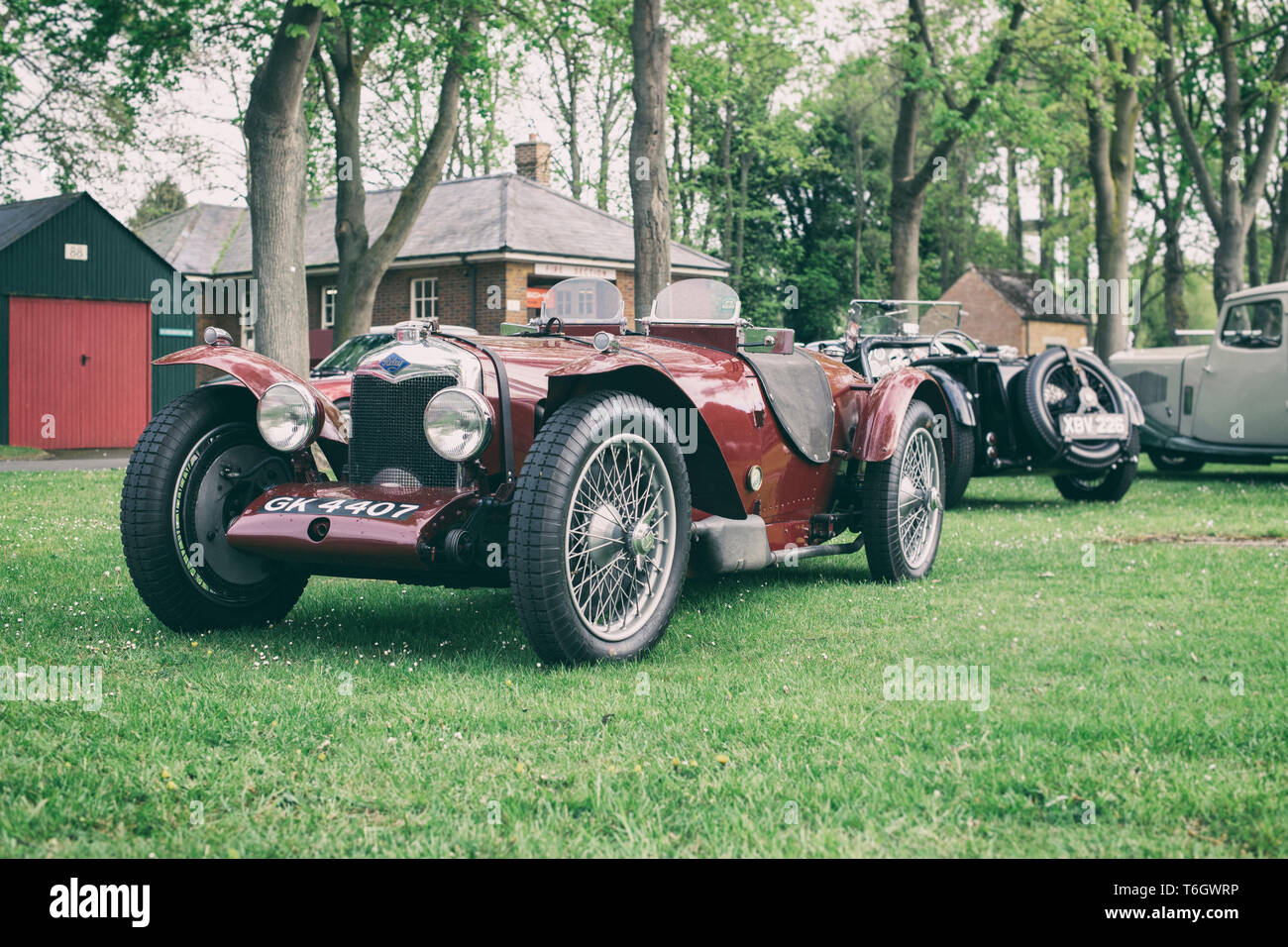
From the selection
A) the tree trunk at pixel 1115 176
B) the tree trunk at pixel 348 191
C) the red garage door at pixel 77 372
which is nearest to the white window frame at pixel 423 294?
the red garage door at pixel 77 372

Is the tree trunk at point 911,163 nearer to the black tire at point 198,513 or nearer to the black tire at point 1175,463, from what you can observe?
the black tire at point 1175,463

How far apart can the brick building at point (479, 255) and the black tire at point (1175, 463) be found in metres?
14.0

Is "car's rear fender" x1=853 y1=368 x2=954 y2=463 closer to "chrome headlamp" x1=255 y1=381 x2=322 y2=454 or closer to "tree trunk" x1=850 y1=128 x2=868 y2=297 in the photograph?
"chrome headlamp" x1=255 y1=381 x2=322 y2=454

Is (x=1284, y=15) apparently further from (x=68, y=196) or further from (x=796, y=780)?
(x=796, y=780)

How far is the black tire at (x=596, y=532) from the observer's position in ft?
15.1

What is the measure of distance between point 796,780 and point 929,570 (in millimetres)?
4335

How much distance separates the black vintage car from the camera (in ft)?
36.3

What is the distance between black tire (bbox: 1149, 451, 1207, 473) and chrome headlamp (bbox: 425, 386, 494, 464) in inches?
482

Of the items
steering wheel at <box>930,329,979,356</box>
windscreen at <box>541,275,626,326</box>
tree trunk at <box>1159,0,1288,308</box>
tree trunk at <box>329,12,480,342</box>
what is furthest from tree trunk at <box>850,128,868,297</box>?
windscreen at <box>541,275,626,326</box>

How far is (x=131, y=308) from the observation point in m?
23.5

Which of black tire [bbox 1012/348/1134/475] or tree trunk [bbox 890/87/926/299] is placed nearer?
black tire [bbox 1012/348/1134/475]

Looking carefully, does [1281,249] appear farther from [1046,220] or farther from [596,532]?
[596,532]

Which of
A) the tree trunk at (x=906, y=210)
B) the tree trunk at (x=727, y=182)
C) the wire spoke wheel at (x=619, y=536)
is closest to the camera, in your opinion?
the wire spoke wheel at (x=619, y=536)
